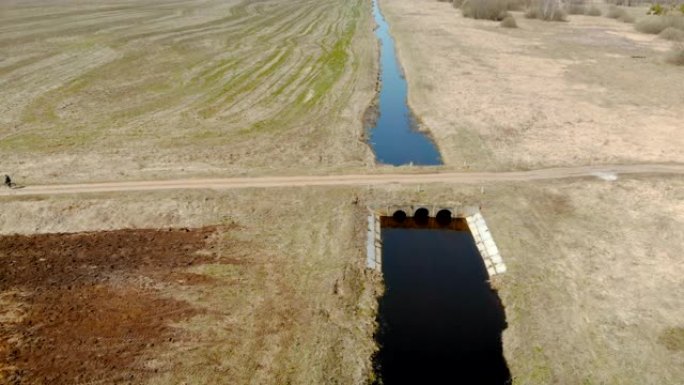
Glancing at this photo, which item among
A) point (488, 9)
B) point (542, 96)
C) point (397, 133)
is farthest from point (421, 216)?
point (488, 9)

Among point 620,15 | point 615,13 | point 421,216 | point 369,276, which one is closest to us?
point 369,276

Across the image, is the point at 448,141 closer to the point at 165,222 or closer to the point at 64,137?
the point at 165,222

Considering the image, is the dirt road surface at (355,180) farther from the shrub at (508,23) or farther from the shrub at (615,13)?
the shrub at (615,13)

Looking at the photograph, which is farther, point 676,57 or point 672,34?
point 672,34

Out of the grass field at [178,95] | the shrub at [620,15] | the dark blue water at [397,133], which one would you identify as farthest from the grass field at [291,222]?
the shrub at [620,15]

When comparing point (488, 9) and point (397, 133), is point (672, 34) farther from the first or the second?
point (397, 133)

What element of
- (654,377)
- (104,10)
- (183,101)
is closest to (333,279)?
(654,377)

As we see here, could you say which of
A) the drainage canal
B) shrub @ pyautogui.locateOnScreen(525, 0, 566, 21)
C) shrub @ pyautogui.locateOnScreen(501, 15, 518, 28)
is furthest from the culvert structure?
shrub @ pyautogui.locateOnScreen(525, 0, 566, 21)

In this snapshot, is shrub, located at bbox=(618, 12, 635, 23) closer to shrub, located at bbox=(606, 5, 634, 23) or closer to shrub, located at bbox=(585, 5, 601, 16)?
shrub, located at bbox=(606, 5, 634, 23)
